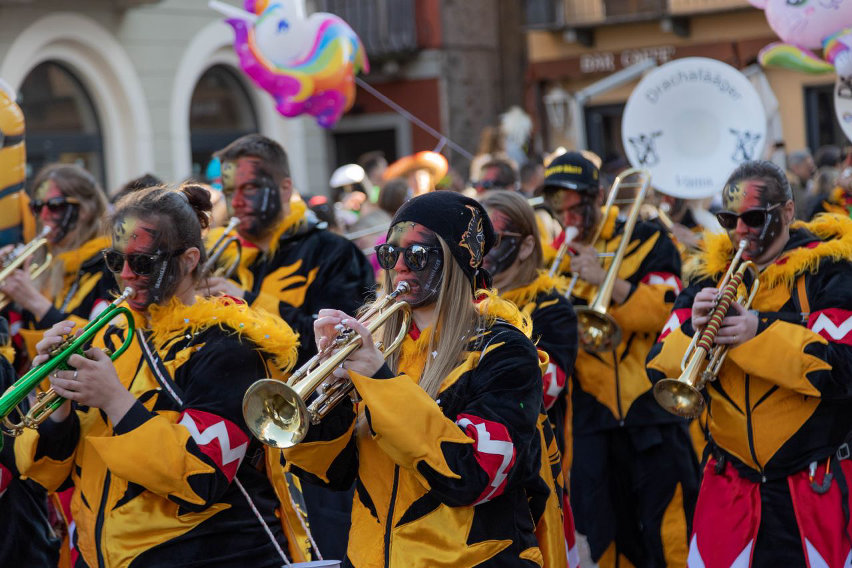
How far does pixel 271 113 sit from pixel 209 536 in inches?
533

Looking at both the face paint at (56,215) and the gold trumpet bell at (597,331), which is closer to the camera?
the gold trumpet bell at (597,331)

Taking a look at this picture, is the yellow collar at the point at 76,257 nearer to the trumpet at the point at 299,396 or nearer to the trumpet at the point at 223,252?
the trumpet at the point at 223,252

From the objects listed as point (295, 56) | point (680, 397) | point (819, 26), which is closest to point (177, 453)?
point (680, 397)

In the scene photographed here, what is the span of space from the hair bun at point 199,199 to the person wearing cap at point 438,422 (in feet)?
3.57

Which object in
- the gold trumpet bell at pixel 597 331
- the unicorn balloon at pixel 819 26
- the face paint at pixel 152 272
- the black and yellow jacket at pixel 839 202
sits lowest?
the gold trumpet bell at pixel 597 331

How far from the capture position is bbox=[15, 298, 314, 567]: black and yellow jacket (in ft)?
10.8

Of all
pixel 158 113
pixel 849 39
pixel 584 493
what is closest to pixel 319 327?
Result: pixel 584 493

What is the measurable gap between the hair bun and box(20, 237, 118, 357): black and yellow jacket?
1.21m

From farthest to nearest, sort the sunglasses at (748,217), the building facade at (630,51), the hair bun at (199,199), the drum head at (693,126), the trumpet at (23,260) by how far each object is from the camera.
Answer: the building facade at (630,51)
the drum head at (693,126)
the trumpet at (23,260)
the sunglasses at (748,217)
the hair bun at (199,199)

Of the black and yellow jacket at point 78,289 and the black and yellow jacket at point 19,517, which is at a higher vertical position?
the black and yellow jacket at point 78,289

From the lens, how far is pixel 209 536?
348 centimetres

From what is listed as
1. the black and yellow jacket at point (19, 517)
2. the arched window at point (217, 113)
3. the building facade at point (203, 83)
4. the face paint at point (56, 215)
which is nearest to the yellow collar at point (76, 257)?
the face paint at point (56, 215)

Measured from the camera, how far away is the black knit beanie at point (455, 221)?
3111 millimetres

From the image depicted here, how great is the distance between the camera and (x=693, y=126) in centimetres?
677
